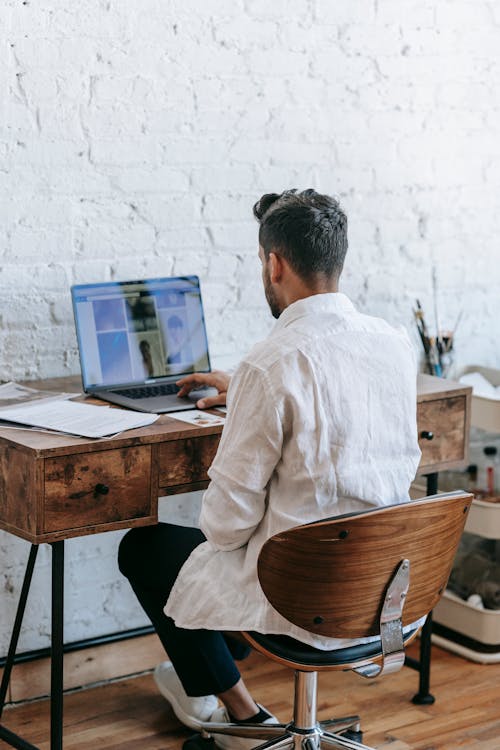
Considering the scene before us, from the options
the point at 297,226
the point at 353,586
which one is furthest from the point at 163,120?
the point at 353,586

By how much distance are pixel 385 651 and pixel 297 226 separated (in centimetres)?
86

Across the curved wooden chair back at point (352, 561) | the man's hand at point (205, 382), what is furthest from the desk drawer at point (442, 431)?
the curved wooden chair back at point (352, 561)

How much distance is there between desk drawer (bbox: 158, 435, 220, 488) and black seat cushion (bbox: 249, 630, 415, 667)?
17.4 inches

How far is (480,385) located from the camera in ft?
11.4

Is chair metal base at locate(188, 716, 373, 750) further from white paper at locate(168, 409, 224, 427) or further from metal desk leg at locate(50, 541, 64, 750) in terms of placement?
white paper at locate(168, 409, 224, 427)

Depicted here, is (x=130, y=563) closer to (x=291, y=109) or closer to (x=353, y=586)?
(x=353, y=586)

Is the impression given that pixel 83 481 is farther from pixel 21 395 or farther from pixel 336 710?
pixel 336 710

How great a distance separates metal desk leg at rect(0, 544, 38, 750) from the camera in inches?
104

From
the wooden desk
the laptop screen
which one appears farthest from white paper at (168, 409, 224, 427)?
the laptop screen

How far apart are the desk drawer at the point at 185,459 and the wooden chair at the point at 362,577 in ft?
1.42

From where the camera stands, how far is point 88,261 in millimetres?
2951

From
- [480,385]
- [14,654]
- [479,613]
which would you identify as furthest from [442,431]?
[14,654]

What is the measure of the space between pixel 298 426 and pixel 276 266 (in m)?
0.37

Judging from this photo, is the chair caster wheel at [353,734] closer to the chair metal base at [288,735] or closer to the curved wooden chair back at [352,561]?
the chair metal base at [288,735]
